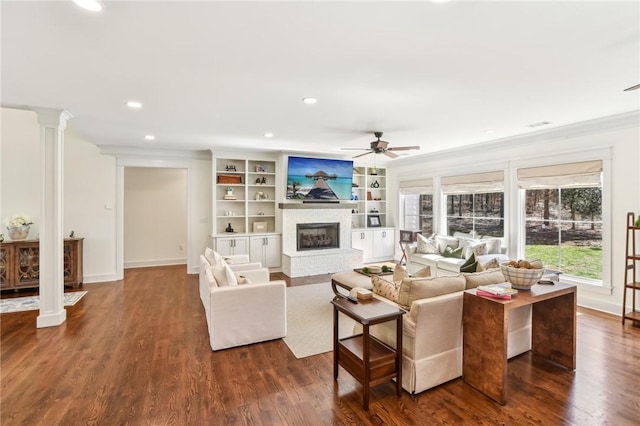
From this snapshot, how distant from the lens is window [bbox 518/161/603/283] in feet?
14.0

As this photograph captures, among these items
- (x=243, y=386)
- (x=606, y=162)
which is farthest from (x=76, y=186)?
(x=606, y=162)

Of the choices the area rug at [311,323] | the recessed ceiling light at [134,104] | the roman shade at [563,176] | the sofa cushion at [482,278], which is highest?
the recessed ceiling light at [134,104]

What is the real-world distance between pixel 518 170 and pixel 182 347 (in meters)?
5.55

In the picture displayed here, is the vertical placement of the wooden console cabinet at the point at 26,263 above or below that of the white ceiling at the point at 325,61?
below

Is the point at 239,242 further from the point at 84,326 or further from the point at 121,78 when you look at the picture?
the point at 121,78

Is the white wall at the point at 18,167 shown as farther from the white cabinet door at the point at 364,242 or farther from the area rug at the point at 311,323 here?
the white cabinet door at the point at 364,242

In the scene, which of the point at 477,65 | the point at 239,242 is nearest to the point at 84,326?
the point at 239,242

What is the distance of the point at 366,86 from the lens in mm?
2830

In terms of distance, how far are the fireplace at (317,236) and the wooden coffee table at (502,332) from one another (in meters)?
4.50

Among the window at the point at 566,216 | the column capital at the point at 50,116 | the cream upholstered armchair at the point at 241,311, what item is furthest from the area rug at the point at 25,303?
the window at the point at 566,216

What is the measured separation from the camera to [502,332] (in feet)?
7.15

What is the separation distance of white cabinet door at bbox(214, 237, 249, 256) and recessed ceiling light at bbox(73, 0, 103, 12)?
472 centimetres

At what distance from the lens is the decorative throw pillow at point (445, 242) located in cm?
588

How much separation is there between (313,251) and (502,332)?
469 cm
